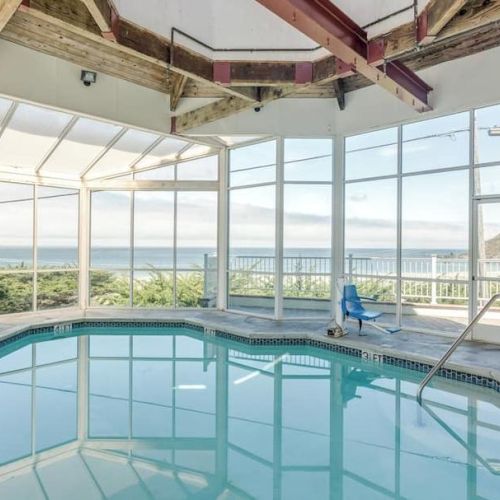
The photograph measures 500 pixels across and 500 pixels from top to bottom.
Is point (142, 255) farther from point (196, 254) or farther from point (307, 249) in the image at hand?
point (307, 249)

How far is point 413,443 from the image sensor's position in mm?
3338

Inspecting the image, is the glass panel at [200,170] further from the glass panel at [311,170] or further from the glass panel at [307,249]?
the glass panel at [307,249]

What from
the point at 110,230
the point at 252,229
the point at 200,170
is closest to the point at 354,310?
the point at 252,229

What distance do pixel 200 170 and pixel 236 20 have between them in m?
4.83

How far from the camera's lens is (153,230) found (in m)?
10.4

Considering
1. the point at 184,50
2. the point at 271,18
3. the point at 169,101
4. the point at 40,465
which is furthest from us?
the point at 169,101

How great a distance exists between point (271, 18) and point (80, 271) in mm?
6858

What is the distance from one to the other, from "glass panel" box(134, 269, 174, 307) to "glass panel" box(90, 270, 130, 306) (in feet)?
0.80

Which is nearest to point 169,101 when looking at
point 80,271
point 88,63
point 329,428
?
point 88,63

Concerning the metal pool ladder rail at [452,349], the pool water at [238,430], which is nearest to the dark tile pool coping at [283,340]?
the pool water at [238,430]

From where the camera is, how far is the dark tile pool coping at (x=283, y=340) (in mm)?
4691

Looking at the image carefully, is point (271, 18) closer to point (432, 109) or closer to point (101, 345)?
point (432, 109)

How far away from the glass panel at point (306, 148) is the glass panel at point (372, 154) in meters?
0.39

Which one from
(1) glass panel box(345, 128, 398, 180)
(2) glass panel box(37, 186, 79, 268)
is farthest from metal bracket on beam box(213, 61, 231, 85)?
(2) glass panel box(37, 186, 79, 268)
